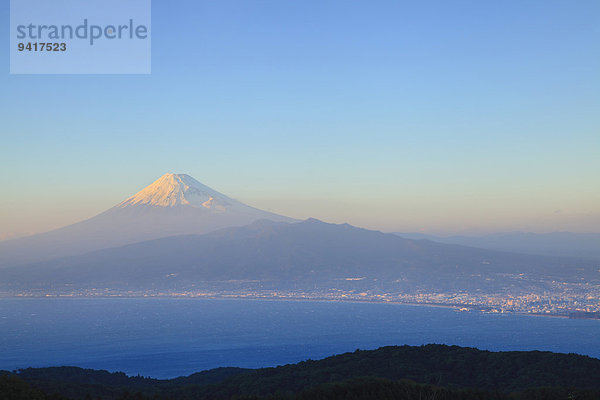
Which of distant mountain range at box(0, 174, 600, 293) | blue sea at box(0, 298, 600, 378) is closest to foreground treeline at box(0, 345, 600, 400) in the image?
blue sea at box(0, 298, 600, 378)

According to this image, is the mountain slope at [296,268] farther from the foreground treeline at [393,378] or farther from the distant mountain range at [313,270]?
the foreground treeline at [393,378]

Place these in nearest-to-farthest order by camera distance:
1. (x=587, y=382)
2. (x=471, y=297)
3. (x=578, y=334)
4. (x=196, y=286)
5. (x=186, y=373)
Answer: (x=587, y=382), (x=186, y=373), (x=578, y=334), (x=471, y=297), (x=196, y=286)

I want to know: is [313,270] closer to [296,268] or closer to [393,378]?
[296,268]

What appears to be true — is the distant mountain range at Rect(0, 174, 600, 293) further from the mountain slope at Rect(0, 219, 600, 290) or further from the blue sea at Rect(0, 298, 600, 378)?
the blue sea at Rect(0, 298, 600, 378)

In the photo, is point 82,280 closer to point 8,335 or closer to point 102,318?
point 102,318

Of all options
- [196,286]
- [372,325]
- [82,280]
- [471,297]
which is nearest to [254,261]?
[196,286]

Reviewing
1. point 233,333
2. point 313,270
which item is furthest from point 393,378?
point 313,270
